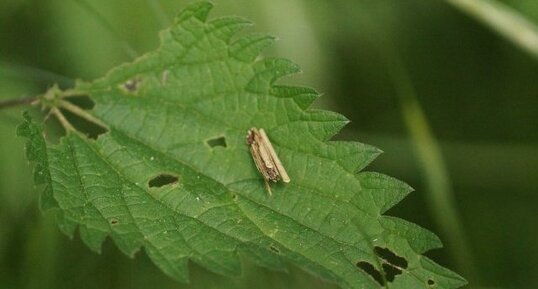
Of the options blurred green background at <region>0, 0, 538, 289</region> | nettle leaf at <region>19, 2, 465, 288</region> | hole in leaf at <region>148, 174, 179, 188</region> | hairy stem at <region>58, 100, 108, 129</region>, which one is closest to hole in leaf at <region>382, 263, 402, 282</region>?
nettle leaf at <region>19, 2, 465, 288</region>

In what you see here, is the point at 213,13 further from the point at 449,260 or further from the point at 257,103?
the point at 449,260

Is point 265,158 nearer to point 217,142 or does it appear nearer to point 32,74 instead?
point 217,142

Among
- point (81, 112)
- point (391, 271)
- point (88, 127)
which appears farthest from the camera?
point (88, 127)

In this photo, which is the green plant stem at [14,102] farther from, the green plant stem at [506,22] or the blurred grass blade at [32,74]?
the green plant stem at [506,22]

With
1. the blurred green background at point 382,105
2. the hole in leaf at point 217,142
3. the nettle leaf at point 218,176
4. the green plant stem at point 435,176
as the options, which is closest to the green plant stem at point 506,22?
the blurred green background at point 382,105

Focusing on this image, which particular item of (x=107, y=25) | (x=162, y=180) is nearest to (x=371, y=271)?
(x=162, y=180)

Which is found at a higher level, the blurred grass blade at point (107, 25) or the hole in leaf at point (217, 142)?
the blurred grass blade at point (107, 25)
